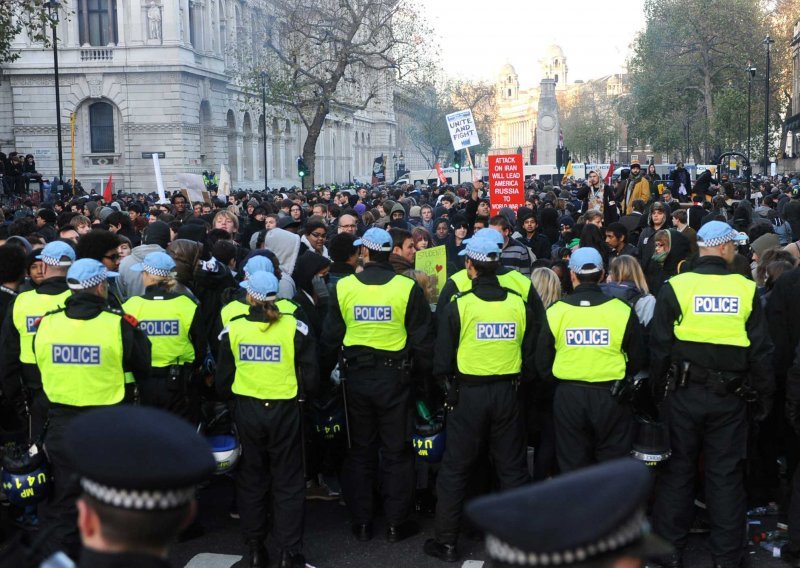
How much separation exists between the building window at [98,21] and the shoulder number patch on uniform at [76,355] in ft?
145

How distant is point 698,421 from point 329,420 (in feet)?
8.16

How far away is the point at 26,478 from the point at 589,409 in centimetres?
346

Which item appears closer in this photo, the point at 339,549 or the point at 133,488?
the point at 133,488

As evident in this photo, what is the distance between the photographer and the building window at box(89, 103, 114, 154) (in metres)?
47.8

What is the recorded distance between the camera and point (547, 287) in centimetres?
739

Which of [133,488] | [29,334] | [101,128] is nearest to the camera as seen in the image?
[133,488]

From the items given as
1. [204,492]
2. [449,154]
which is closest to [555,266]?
[204,492]

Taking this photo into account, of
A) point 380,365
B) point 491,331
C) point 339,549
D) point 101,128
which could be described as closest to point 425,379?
point 380,365

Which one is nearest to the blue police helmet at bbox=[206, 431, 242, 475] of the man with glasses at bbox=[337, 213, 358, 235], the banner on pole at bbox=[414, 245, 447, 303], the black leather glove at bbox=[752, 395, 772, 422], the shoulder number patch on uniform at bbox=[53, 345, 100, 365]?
the shoulder number patch on uniform at bbox=[53, 345, 100, 365]

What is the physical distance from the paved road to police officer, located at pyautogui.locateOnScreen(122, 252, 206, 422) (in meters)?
0.85

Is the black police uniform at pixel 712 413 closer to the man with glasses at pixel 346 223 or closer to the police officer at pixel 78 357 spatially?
the police officer at pixel 78 357

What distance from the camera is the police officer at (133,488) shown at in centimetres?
228

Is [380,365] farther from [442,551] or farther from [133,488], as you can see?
[133,488]

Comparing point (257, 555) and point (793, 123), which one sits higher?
point (793, 123)
